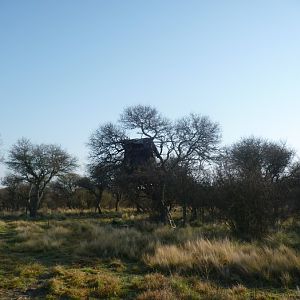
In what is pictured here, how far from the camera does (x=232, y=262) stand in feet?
34.1

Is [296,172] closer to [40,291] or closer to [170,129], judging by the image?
[170,129]

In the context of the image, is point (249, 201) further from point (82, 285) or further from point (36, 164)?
point (36, 164)

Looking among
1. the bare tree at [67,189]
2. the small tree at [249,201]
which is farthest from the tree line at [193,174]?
the bare tree at [67,189]

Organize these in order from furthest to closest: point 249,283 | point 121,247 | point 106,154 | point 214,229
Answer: point 106,154 → point 214,229 → point 121,247 → point 249,283

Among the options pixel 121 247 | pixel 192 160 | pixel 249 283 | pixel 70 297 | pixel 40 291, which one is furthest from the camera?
pixel 192 160

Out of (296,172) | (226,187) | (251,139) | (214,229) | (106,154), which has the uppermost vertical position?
(251,139)

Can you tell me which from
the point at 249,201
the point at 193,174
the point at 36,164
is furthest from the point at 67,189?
the point at 249,201

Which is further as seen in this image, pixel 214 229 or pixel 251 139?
pixel 251 139

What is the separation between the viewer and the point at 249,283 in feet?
30.0

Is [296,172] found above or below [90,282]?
above

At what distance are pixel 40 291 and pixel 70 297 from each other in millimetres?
895

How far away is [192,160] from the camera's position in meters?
27.6

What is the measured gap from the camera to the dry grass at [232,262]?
945 cm

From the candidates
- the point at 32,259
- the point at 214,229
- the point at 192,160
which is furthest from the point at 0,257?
the point at 192,160
